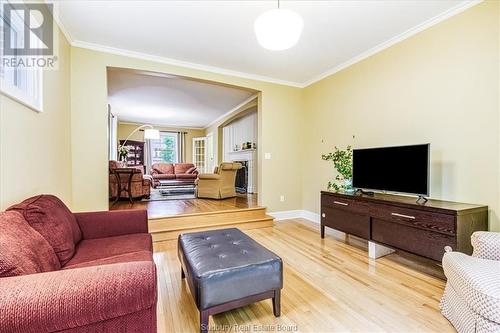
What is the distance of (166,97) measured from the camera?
5.88 meters

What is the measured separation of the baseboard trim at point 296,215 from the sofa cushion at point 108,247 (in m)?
2.87

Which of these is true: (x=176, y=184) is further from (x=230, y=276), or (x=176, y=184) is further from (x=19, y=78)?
(x=230, y=276)

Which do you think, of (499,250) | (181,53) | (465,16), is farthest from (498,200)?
(181,53)

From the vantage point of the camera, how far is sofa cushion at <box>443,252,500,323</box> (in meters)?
1.27

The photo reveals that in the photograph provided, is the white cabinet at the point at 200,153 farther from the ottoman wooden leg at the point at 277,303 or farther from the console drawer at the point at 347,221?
A: the ottoman wooden leg at the point at 277,303

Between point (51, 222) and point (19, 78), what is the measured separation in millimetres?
1204

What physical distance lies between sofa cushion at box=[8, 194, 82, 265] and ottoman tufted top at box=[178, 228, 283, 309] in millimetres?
784

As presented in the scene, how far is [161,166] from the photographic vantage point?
862cm

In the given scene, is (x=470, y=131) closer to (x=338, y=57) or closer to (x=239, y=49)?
(x=338, y=57)

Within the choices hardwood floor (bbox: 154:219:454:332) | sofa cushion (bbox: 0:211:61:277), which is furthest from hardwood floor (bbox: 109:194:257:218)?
sofa cushion (bbox: 0:211:61:277)

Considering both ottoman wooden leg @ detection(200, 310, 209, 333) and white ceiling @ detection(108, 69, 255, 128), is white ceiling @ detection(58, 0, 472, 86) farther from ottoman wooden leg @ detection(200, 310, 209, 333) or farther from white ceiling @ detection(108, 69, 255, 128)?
ottoman wooden leg @ detection(200, 310, 209, 333)

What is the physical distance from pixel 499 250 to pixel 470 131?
1.27m

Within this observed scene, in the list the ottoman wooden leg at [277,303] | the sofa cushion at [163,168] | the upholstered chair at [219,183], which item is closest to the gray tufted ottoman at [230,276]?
the ottoman wooden leg at [277,303]

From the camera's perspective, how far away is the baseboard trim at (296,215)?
177 inches
